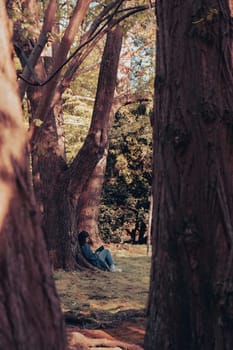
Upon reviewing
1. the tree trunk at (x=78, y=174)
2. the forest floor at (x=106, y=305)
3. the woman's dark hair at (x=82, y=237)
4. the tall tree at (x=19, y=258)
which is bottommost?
the forest floor at (x=106, y=305)

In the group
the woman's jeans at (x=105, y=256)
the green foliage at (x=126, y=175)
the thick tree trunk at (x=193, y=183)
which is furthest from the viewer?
the green foliage at (x=126, y=175)

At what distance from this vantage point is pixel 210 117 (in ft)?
18.9

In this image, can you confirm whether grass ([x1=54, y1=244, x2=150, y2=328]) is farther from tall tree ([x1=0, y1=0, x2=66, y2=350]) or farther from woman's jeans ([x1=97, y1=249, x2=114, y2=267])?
tall tree ([x1=0, y1=0, x2=66, y2=350])

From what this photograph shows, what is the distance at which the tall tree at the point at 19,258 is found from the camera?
376cm

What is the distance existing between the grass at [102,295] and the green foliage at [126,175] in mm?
7706

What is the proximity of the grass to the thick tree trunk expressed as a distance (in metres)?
3.21

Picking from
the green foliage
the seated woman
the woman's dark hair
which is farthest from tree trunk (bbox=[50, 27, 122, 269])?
the green foliage

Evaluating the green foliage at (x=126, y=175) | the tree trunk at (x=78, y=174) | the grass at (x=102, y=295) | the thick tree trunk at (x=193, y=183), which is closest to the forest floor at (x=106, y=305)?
the grass at (x=102, y=295)

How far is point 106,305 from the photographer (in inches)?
450

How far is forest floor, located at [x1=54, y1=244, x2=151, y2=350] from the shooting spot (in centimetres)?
760

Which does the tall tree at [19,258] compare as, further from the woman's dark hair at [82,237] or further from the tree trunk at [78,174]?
the woman's dark hair at [82,237]

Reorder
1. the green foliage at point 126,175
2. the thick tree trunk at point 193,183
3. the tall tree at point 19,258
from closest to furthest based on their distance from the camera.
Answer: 1. the tall tree at point 19,258
2. the thick tree trunk at point 193,183
3. the green foliage at point 126,175

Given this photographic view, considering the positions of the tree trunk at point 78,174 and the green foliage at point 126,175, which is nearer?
the tree trunk at point 78,174

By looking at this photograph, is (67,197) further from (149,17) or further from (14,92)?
(14,92)
